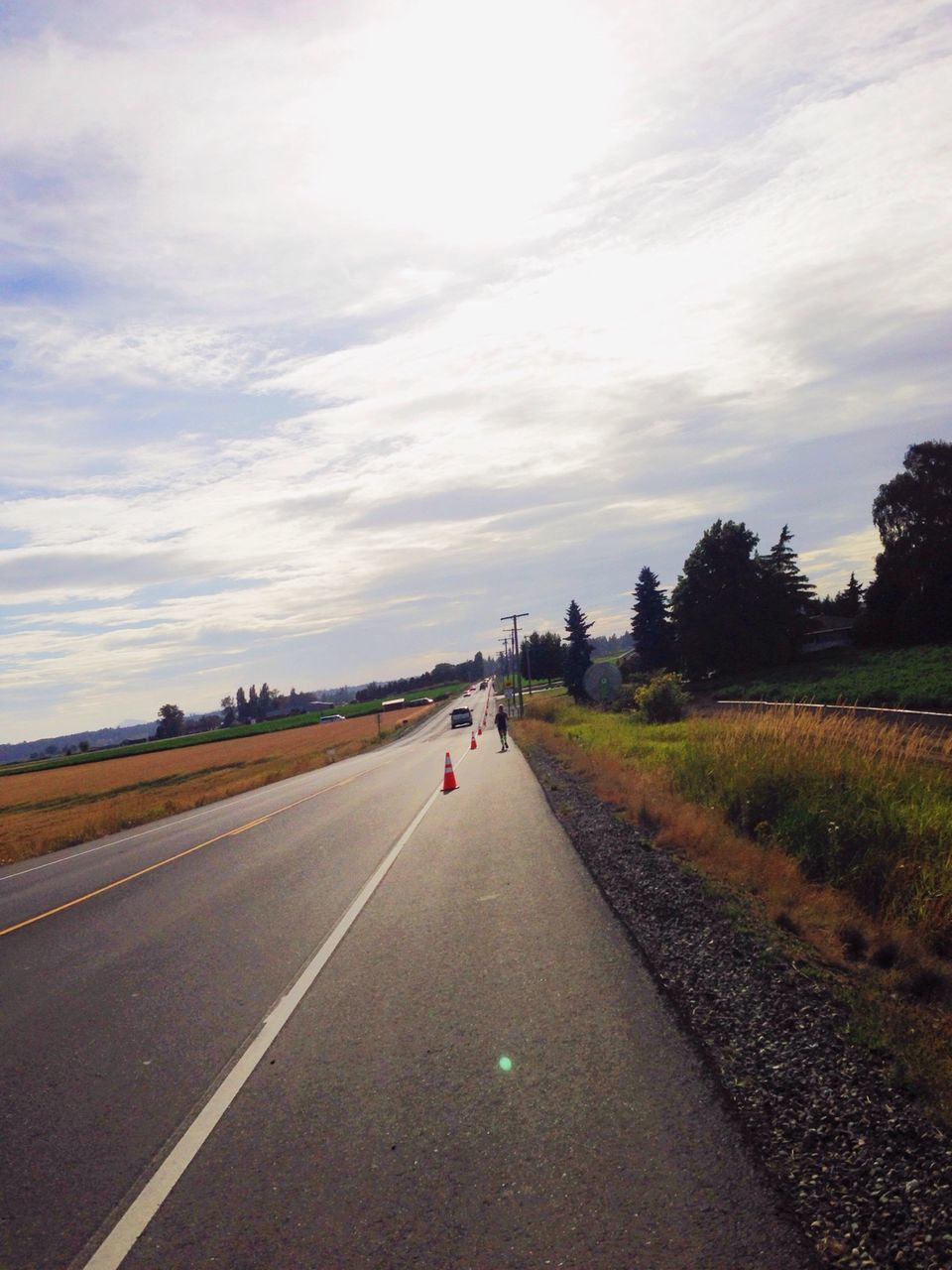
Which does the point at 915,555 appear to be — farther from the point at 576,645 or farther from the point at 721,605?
the point at 576,645

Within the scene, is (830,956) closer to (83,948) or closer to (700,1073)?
(700,1073)

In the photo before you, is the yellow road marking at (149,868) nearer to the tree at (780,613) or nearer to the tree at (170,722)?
the tree at (780,613)

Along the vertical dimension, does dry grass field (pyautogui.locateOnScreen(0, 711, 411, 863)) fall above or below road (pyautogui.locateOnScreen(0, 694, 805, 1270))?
below

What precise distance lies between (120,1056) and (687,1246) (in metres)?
3.94

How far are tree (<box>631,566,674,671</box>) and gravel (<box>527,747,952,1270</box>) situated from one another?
71.4 m

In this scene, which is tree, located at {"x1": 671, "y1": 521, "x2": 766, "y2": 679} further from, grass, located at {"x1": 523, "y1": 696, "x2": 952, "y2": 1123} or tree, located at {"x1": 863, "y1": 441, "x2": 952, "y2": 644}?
grass, located at {"x1": 523, "y1": 696, "x2": 952, "y2": 1123}

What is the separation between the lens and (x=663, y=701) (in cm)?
4194

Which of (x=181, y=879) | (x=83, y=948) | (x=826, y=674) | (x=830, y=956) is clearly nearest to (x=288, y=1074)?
(x=830, y=956)

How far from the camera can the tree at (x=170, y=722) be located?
18112cm

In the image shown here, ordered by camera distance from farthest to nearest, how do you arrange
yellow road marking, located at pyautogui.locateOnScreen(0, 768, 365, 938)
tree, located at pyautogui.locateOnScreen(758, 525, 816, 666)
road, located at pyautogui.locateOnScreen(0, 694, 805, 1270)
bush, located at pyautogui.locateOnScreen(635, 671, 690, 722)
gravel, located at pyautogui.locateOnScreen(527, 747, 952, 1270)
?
1. tree, located at pyautogui.locateOnScreen(758, 525, 816, 666)
2. bush, located at pyautogui.locateOnScreen(635, 671, 690, 722)
3. yellow road marking, located at pyautogui.locateOnScreen(0, 768, 365, 938)
4. road, located at pyautogui.locateOnScreen(0, 694, 805, 1270)
5. gravel, located at pyautogui.locateOnScreen(527, 747, 952, 1270)

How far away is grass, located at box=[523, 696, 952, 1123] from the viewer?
237 inches

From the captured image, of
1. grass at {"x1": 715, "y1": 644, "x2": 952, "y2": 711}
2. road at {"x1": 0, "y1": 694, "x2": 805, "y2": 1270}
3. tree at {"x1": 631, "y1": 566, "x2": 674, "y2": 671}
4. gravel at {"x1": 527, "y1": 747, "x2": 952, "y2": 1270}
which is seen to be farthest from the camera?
tree at {"x1": 631, "y1": 566, "x2": 674, "y2": 671}

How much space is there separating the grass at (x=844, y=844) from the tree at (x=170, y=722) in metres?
175

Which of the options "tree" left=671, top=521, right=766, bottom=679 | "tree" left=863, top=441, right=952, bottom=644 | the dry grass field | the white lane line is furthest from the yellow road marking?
"tree" left=671, top=521, right=766, bottom=679
